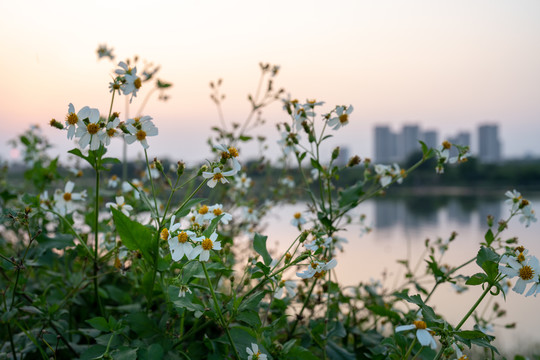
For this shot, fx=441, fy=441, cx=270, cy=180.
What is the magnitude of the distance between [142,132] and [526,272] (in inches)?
34.5

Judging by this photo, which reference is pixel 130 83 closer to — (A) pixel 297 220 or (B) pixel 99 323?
(B) pixel 99 323

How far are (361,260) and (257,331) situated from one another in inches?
190

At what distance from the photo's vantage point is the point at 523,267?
0.93 m

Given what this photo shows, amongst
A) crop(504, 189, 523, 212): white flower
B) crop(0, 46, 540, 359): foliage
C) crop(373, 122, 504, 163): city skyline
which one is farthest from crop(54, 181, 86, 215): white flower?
crop(373, 122, 504, 163): city skyline

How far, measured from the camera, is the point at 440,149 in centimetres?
137

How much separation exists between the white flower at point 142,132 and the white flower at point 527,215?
1125 millimetres

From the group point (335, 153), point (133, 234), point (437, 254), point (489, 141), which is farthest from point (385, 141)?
point (133, 234)

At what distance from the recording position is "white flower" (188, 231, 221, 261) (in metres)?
0.84

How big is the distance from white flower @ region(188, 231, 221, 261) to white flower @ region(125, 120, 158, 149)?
0.26 meters

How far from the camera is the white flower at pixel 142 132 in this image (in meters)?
0.95

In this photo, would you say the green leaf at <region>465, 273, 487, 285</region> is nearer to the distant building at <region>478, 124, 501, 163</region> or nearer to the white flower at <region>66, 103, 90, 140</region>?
the white flower at <region>66, 103, 90, 140</region>

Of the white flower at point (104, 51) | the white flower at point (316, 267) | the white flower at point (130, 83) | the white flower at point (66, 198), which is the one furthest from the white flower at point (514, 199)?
the white flower at point (104, 51)

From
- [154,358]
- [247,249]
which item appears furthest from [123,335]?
[247,249]

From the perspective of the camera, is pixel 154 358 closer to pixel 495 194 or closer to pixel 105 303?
pixel 105 303
